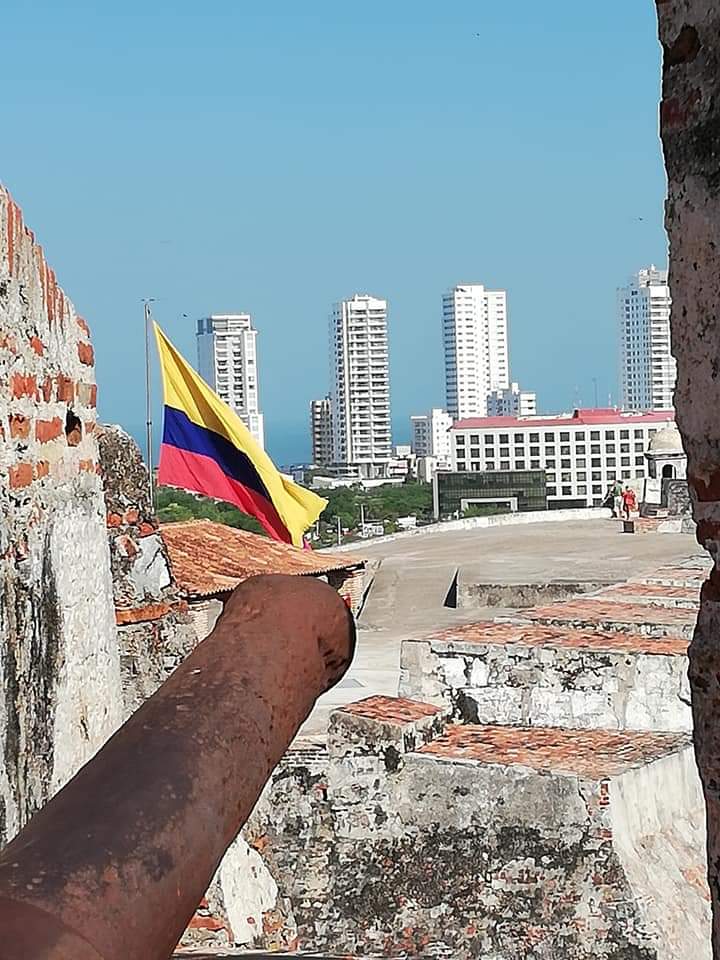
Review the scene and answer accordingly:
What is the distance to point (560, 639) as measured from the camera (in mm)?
8117

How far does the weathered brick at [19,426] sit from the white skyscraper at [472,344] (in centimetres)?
10742

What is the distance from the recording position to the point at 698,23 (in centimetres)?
256

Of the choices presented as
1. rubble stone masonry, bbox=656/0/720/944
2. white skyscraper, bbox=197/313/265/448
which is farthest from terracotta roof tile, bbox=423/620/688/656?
white skyscraper, bbox=197/313/265/448

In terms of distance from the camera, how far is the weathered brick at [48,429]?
3.52 meters

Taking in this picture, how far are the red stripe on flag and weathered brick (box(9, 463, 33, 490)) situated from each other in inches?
259

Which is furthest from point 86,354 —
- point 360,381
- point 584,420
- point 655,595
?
point 360,381

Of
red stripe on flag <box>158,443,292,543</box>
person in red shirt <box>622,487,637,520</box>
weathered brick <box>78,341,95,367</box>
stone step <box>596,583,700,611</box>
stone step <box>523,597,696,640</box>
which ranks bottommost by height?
stone step <box>523,597,696,640</box>

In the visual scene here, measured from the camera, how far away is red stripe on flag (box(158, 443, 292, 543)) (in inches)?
395

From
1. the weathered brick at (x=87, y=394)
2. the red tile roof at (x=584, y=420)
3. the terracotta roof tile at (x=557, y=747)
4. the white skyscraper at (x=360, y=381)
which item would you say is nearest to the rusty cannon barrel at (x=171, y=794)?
the weathered brick at (x=87, y=394)

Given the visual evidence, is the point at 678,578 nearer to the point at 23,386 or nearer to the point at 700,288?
the point at 23,386

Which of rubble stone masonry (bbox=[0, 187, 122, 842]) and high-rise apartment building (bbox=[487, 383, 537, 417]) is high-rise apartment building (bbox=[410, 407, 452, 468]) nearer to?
high-rise apartment building (bbox=[487, 383, 537, 417])

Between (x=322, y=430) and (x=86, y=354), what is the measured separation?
84761 mm

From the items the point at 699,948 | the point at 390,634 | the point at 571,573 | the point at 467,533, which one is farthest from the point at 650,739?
the point at 467,533

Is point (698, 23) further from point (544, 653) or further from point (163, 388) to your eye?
point (163, 388)
